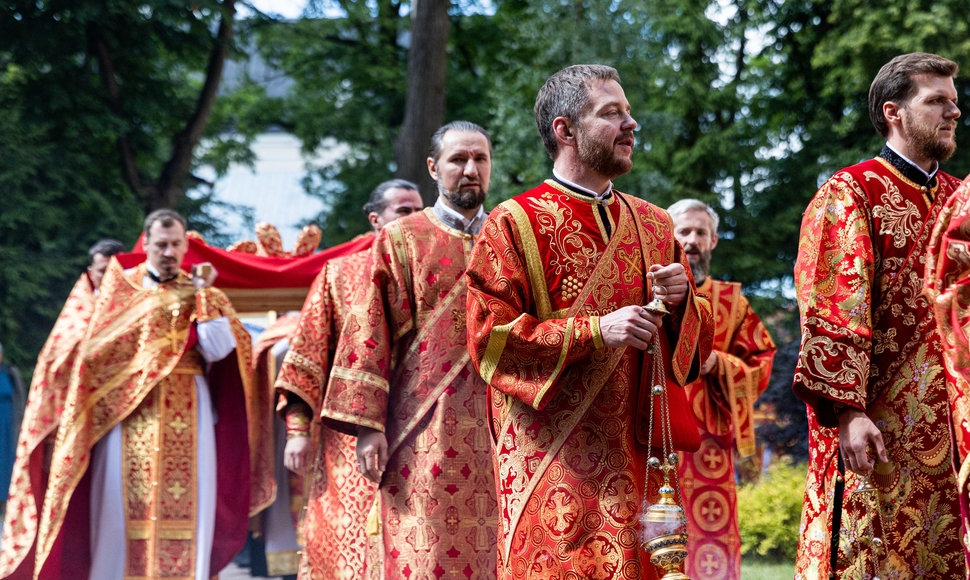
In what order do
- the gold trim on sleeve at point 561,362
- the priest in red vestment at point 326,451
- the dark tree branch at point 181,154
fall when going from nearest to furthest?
the gold trim on sleeve at point 561,362
the priest in red vestment at point 326,451
the dark tree branch at point 181,154

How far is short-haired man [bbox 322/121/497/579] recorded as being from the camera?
4.38 metres

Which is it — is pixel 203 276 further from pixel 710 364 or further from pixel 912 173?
pixel 912 173

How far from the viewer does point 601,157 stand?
359 cm

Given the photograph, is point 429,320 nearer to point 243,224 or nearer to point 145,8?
point 145,8

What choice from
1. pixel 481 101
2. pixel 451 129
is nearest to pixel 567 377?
pixel 451 129

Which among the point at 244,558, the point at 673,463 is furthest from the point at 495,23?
the point at 673,463

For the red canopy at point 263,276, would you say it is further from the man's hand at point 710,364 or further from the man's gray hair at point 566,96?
the man's gray hair at point 566,96

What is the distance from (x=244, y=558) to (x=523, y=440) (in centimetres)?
771

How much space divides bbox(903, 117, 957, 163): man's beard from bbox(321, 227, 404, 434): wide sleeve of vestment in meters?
1.86

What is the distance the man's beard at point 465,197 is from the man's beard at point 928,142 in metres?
1.64

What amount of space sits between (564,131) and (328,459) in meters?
2.63

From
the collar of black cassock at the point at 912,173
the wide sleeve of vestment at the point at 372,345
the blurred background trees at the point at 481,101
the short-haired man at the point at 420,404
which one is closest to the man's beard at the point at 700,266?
the short-haired man at the point at 420,404

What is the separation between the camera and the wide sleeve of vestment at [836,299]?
3525 mm

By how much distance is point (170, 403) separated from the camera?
6918 millimetres
